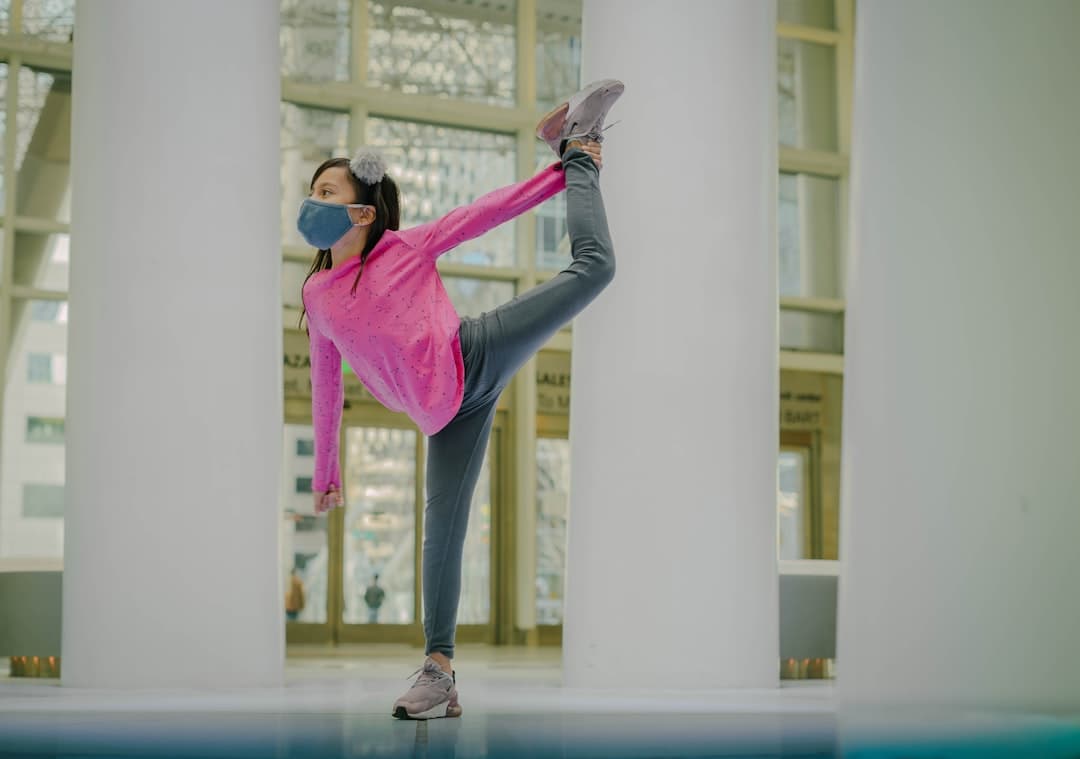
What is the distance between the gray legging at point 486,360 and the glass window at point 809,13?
1197cm

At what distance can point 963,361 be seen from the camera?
7.88 feet

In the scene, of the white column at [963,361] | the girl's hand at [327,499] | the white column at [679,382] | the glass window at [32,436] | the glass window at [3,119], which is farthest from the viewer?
the glass window at [3,119]

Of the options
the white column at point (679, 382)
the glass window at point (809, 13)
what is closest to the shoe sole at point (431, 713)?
the white column at point (679, 382)

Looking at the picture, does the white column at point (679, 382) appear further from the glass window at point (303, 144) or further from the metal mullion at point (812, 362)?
the metal mullion at point (812, 362)

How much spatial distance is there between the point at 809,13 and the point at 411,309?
12.5 meters

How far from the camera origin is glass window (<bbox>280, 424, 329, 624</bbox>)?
13.2 meters

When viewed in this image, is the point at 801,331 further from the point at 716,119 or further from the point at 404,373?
the point at 404,373

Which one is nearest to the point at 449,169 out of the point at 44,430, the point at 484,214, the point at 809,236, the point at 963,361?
the point at 809,236

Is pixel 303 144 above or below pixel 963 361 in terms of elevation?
above

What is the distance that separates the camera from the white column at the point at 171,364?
229 inches

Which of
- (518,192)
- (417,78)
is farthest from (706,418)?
(417,78)

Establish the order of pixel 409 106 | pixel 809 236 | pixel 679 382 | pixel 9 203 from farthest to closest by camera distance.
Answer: pixel 809 236
pixel 409 106
pixel 9 203
pixel 679 382

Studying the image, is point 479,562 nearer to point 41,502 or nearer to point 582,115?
point 41,502

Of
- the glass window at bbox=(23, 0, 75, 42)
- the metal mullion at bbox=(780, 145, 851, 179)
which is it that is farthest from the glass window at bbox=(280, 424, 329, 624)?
the metal mullion at bbox=(780, 145, 851, 179)
